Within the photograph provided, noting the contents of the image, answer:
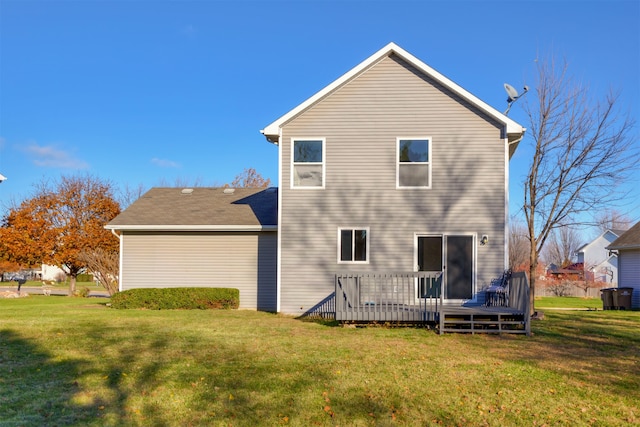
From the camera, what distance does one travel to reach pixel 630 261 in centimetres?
2311

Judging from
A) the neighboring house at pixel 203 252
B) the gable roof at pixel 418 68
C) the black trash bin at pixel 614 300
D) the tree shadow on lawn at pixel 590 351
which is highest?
the gable roof at pixel 418 68

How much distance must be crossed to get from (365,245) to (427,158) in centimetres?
289

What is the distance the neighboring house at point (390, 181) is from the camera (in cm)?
1407

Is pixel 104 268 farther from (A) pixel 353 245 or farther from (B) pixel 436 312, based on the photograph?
(B) pixel 436 312

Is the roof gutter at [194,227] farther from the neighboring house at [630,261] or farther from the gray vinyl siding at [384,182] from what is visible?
the neighboring house at [630,261]

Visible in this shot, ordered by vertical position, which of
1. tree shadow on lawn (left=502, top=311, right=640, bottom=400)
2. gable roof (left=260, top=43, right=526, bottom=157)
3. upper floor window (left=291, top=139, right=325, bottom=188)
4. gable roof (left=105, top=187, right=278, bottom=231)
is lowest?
tree shadow on lawn (left=502, top=311, right=640, bottom=400)

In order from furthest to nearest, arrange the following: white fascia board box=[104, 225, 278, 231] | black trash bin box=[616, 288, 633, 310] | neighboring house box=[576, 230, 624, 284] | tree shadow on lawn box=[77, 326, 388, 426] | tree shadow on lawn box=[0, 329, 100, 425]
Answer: neighboring house box=[576, 230, 624, 284] < black trash bin box=[616, 288, 633, 310] < white fascia board box=[104, 225, 278, 231] < tree shadow on lawn box=[77, 326, 388, 426] < tree shadow on lawn box=[0, 329, 100, 425]

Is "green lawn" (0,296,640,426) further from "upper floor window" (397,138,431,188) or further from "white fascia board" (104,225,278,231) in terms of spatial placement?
"white fascia board" (104,225,278,231)

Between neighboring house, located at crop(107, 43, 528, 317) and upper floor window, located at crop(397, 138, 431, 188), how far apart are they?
0.09 ft

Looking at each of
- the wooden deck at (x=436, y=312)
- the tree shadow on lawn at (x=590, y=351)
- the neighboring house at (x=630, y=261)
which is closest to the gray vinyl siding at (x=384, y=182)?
the wooden deck at (x=436, y=312)

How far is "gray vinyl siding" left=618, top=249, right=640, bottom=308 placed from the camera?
2253 cm

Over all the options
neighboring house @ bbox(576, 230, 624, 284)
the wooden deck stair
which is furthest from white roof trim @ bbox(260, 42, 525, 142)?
neighboring house @ bbox(576, 230, 624, 284)

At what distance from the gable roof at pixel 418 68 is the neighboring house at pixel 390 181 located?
0.03 meters

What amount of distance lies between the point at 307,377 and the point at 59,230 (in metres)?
21.7
